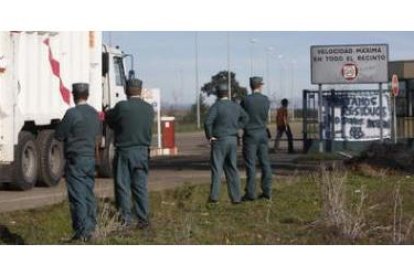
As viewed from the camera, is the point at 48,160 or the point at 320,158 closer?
the point at 48,160

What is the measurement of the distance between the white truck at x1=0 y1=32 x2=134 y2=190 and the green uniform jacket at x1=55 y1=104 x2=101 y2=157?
5177mm

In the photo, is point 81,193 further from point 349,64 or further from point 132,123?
point 349,64

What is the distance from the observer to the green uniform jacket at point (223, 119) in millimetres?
11789

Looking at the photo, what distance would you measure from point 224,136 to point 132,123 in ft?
7.99

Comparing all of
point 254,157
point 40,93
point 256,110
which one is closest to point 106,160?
point 40,93

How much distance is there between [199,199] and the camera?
1265cm

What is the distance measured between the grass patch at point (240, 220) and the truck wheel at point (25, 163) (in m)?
2.97

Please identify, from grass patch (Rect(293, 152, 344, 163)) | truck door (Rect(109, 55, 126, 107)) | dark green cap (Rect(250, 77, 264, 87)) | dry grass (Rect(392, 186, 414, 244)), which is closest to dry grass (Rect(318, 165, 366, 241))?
dry grass (Rect(392, 186, 414, 244))

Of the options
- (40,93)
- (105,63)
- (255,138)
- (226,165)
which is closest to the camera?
(226,165)

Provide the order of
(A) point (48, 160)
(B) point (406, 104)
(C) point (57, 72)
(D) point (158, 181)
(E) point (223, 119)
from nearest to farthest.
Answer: (E) point (223, 119), (A) point (48, 160), (C) point (57, 72), (D) point (158, 181), (B) point (406, 104)

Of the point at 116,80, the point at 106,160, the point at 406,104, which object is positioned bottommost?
the point at 106,160

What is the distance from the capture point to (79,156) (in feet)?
29.2

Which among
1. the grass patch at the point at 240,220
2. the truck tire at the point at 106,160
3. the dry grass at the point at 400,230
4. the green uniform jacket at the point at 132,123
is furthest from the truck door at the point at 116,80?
the dry grass at the point at 400,230

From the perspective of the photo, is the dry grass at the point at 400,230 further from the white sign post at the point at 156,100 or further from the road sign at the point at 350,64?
the white sign post at the point at 156,100
